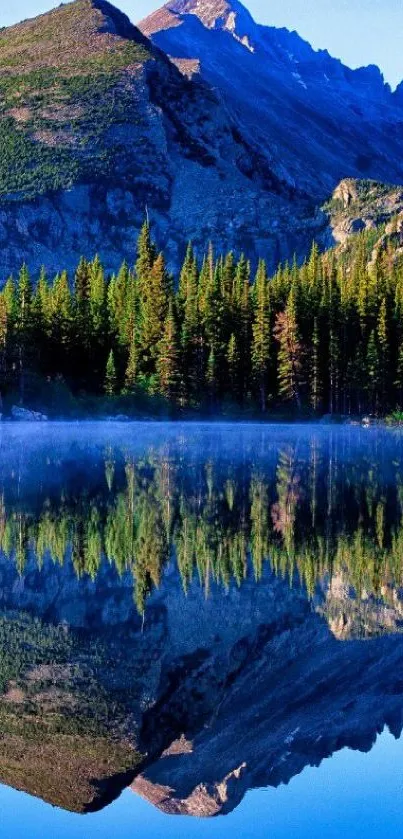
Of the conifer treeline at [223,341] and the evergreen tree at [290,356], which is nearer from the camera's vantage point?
the conifer treeline at [223,341]

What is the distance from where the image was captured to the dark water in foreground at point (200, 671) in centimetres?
824

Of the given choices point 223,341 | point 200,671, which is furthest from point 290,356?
point 200,671

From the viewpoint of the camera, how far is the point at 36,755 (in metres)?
8.87

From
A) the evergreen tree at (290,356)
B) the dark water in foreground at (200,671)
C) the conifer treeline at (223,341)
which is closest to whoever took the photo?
the dark water in foreground at (200,671)

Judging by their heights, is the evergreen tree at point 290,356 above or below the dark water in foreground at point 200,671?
above

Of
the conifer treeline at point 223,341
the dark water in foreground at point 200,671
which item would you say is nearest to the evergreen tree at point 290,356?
the conifer treeline at point 223,341

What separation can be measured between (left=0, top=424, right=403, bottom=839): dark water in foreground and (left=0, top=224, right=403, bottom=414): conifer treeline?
67.6 meters

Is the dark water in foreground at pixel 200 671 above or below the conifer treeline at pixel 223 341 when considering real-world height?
below

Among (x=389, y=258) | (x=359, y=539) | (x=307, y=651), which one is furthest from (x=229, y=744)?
(x=389, y=258)

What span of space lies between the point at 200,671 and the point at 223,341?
82465mm

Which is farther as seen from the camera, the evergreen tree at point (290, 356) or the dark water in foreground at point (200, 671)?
the evergreen tree at point (290, 356)

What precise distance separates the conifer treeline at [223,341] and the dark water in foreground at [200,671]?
67.6 metres

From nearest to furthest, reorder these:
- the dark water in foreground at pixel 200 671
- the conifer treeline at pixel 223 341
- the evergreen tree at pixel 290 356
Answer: the dark water in foreground at pixel 200 671
the conifer treeline at pixel 223 341
the evergreen tree at pixel 290 356

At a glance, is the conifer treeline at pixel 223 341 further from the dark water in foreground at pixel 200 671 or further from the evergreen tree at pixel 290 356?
the dark water in foreground at pixel 200 671
